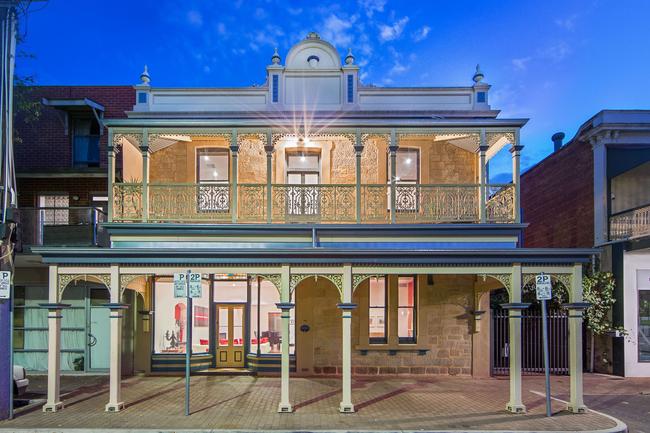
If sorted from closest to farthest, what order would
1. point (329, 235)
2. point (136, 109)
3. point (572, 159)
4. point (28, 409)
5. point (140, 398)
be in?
point (28, 409), point (140, 398), point (329, 235), point (136, 109), point (572, 159)

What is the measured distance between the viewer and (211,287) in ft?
45.5

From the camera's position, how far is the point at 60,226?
12.4m

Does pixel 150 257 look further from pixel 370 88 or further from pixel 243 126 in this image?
pixel 370 88

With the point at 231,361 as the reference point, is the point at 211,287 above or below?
above

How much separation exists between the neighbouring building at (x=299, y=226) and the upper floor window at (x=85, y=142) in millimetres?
203

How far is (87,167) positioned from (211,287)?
5.80m

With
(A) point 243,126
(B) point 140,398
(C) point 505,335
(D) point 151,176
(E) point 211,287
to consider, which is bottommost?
(B) point 140,398

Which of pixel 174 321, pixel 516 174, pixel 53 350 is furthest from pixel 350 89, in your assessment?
pixel 53 350

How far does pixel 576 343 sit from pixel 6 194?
1304cm

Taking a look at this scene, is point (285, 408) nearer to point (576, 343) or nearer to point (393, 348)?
point (393, 348)

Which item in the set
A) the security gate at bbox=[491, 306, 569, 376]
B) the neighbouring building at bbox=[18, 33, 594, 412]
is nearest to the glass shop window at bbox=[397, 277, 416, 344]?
the neighbouring building at bbox=[18, 33, 594, 412]

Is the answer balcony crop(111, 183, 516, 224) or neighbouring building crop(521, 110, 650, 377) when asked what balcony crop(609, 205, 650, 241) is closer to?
neighbouring building crop(521, 110, 650, 377)

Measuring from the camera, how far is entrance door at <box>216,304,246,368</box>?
537 inches

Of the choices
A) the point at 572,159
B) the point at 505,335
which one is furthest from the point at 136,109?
the point at 572,159
